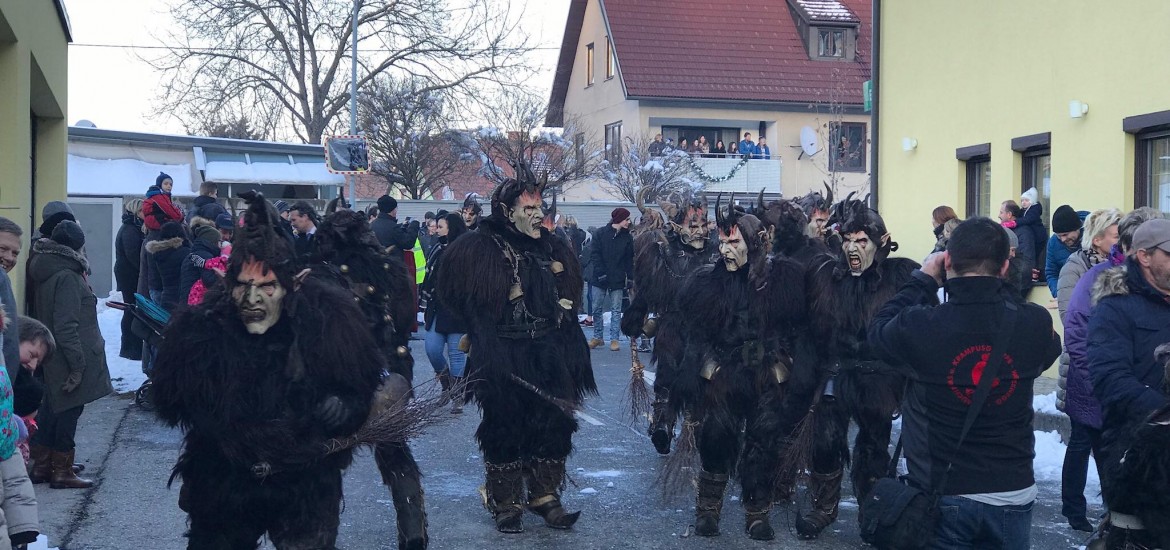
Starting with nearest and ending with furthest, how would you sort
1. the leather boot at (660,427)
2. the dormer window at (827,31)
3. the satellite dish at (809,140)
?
the leather boot at (660,427)
the satellite dish at (809,140)
the dormer window at (827,31)

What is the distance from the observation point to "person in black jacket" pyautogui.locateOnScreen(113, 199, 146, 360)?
12.1 m

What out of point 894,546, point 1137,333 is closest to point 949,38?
point 1137,333

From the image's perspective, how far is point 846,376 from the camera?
665 centimetres

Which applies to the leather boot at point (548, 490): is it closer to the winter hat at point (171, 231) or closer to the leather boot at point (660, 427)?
the leather boot at point (660, 427)

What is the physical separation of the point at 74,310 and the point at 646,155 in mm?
26172

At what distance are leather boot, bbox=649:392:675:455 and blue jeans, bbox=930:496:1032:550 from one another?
4.19 metres

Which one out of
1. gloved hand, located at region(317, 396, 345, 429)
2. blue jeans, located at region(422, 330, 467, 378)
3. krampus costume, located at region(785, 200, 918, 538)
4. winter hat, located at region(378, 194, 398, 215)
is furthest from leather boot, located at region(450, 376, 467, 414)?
winter hat, located at region(378, 194, 398, 215)

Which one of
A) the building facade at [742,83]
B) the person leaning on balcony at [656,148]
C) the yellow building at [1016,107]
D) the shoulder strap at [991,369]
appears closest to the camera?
the shoulder strap at [991,369]

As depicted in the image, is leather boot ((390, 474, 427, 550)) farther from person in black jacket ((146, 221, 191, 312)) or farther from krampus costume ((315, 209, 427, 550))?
person in black jacket ((146, 221, 191, 312))

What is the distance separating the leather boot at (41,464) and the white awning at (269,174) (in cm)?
1706

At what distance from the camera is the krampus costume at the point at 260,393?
4.59m

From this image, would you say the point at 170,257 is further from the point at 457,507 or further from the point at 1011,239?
the point at 1011,239

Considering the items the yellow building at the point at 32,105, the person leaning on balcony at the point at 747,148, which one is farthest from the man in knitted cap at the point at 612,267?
the person leaning on balcony at the point at 747,148

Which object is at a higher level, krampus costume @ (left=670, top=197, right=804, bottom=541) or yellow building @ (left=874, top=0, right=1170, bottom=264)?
yellow building @ (left=874, top=0, right=1170, bottom=264)
